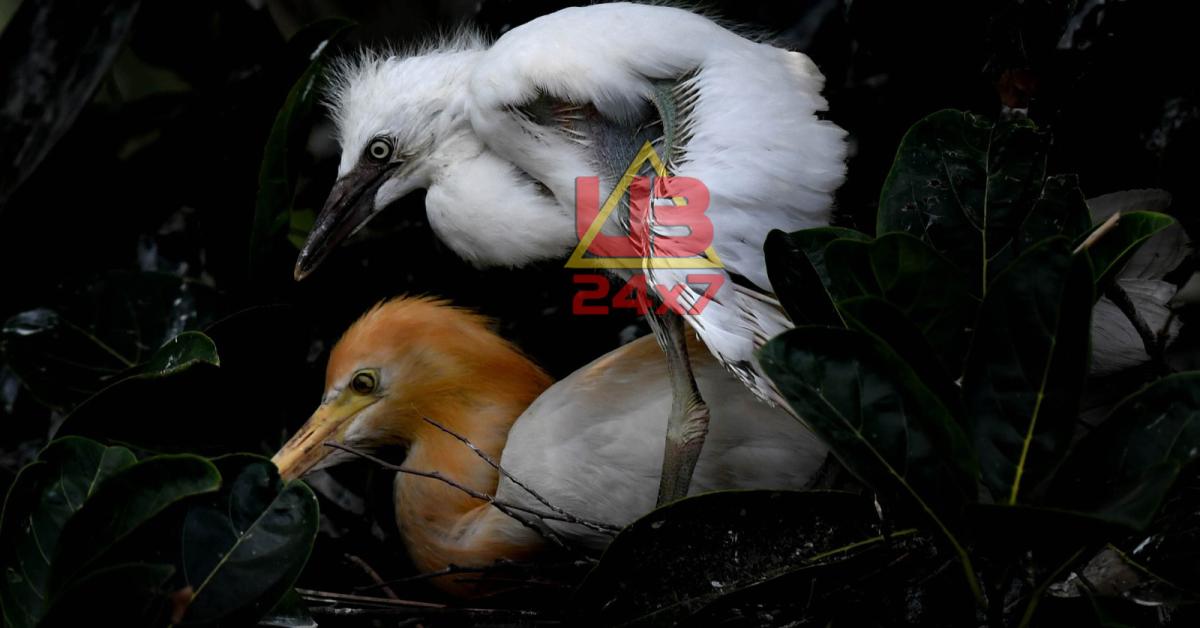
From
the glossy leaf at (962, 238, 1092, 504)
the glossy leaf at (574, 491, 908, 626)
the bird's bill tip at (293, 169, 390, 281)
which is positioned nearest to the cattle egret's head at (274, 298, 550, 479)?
the bird's bill tip at (293, 169, 390, 281)

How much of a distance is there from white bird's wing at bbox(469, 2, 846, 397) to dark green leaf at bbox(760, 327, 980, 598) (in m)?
0.28

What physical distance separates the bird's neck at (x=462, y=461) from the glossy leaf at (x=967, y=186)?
0.79 m

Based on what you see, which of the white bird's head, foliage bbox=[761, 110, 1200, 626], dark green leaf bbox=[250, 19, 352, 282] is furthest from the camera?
the white bird's head

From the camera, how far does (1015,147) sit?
111 cm

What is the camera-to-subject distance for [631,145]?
1457 mm

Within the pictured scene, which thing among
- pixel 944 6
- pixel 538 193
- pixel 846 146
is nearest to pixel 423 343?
pixel 538 193

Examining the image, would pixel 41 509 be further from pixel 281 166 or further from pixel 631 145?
pixel 631 145

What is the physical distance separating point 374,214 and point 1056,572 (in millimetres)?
1239

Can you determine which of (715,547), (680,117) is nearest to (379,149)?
(680,117)

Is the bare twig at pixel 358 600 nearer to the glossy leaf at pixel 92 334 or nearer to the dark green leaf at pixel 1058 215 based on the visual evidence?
the glossy leaf at pixel 92 334

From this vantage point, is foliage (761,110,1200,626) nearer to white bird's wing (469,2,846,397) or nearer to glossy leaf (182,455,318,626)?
white bird's wing (469,2,846,397)

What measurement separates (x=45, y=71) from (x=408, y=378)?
0.72 meters

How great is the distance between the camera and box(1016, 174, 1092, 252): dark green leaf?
110 centimetres

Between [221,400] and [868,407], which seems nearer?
[868,407]
